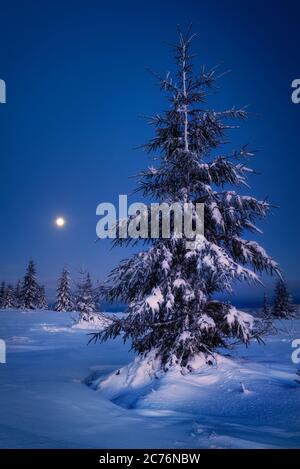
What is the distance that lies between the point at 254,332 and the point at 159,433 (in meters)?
4.58

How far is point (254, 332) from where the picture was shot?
8734 mm

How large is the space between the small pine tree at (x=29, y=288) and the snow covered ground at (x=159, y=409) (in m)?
59.4

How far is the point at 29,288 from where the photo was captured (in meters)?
66.9

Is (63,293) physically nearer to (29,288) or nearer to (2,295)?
(29,288)

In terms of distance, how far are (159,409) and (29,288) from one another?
6496 cm

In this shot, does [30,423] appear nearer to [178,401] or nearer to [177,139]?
[178,401]

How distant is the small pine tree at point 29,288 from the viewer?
6656cm

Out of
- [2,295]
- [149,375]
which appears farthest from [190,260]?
[2,295]

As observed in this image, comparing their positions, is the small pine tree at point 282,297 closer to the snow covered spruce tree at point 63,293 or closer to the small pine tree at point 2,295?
the snow covered spruce tree at point 63,293

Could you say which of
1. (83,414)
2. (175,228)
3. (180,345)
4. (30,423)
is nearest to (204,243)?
(175,228)

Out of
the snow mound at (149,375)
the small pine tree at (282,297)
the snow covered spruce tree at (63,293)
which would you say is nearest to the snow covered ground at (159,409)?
the snow mound at (149,375)
